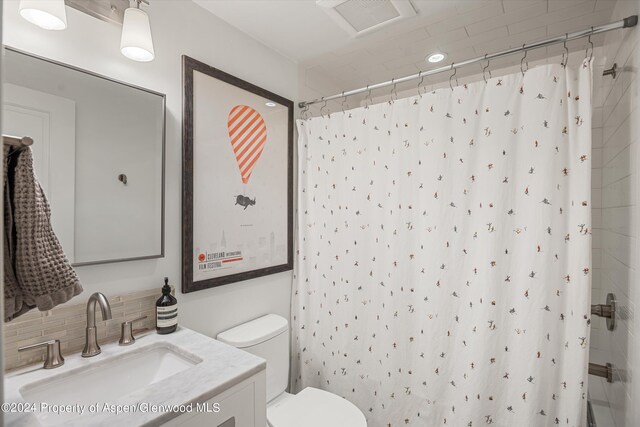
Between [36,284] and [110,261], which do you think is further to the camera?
[110,261]

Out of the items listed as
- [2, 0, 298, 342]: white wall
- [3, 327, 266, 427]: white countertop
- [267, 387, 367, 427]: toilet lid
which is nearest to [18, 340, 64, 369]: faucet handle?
[3, 327, 266, 427]: white countertop

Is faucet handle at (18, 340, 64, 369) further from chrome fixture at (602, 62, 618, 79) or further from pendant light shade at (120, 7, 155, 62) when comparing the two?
chrome fixture at (602, 62, 618, 79)

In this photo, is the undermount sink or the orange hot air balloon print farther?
the orange hot air balloon print

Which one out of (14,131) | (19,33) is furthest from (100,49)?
(14,131)

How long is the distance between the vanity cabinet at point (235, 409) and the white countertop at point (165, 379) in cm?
2

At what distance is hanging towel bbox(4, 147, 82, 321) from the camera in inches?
25.5

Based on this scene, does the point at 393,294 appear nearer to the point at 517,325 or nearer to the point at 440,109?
the point at 517,325

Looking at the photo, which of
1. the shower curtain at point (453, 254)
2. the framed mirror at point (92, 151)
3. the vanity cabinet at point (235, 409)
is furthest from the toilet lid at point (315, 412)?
the framed mirror at point (92, 151)

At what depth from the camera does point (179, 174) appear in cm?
149

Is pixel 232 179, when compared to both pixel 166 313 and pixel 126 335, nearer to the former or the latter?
pixel 166 313

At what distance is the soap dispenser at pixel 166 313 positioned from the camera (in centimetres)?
133

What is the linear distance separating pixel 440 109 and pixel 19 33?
5.62 feet

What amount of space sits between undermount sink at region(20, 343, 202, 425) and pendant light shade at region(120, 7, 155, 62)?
1.16 m

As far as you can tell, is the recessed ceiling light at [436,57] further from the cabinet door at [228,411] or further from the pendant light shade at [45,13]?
the cabinet door at [228,411]
